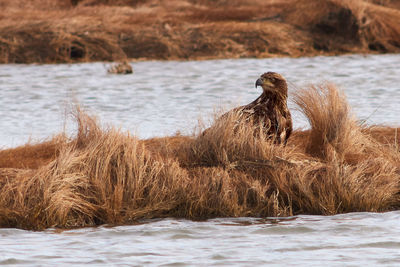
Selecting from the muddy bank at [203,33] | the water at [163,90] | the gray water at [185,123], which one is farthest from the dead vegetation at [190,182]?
the muddy bank at [203,33]

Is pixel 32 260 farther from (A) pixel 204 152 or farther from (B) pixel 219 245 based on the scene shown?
(A) pixel 204 152

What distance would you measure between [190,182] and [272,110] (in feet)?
5.04

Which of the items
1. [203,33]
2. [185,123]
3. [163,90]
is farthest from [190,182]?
[203,33]

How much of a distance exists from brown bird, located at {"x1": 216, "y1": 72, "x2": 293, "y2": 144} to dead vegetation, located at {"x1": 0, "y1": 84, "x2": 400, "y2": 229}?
198mm

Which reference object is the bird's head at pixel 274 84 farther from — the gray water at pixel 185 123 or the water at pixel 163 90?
the water at pixel 163 90

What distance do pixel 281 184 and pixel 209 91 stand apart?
38.7ft

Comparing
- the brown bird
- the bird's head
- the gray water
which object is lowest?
the gray water

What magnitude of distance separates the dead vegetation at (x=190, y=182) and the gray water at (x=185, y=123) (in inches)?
7.3

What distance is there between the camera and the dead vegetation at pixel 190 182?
8.38 meters

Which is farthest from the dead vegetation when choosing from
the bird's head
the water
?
the water

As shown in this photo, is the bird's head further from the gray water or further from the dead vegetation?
the gray water

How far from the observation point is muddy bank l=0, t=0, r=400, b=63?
1085 inches

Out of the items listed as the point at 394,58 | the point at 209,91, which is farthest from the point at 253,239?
the point at 394,58

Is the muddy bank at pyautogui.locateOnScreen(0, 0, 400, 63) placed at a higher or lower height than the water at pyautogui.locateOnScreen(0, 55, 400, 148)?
higher
